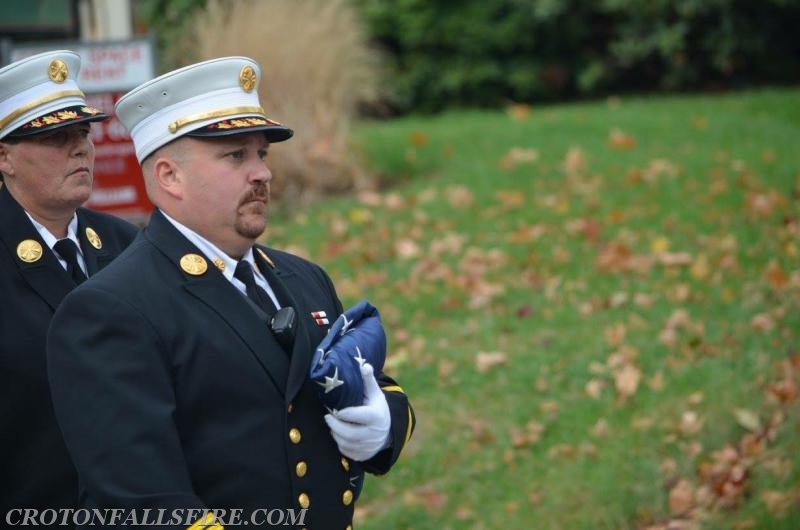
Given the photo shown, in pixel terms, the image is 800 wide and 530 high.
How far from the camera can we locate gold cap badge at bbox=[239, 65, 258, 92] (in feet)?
10.3

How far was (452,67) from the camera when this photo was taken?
605 inches

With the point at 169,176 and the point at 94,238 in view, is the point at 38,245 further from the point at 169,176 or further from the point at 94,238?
the point at 169,176

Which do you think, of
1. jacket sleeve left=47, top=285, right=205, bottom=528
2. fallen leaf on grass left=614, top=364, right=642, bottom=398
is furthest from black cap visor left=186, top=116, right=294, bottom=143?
fallen leaf on grass left=614, top=364, right=642, bottom=398

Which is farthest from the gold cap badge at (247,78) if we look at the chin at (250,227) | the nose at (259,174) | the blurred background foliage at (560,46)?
the blurred background foliage at (560,46)

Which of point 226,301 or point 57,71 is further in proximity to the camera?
point 57,71

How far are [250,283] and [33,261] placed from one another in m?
0.81

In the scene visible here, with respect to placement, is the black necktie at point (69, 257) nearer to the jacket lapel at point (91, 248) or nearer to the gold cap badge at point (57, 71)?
the jacket lapel at point (91, 248)

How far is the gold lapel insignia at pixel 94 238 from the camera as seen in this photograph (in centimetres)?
377

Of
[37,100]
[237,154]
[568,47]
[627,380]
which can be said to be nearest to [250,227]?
[237,154]

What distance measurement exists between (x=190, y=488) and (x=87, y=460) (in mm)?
237

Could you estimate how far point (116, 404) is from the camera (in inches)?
106

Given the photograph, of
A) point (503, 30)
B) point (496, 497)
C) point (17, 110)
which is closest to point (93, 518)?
point (17, 110)

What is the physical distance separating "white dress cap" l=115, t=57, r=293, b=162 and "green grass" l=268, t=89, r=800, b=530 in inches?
128

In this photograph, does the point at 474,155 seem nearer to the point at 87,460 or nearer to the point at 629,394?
the point at 629,394
